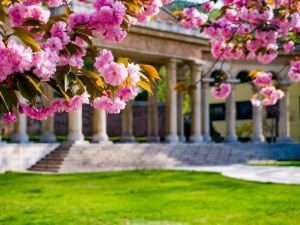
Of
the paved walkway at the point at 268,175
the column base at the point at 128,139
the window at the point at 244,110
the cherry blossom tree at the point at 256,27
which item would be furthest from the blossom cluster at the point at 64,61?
the window at the point at 244,110

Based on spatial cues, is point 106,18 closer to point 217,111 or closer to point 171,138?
point 171,138

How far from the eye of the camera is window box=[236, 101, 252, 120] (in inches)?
2926

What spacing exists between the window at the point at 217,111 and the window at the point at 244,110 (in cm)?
221

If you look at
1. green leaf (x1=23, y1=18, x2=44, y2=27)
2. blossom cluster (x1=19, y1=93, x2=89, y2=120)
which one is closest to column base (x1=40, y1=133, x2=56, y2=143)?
blossom cluster (x1=19, y1=93, x2=89, y2=120)

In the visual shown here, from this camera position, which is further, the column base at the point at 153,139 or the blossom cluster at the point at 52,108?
the column base at the point at 153,139

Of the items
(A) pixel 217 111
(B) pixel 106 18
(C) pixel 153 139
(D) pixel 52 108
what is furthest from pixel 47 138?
(A) pixel 217 111

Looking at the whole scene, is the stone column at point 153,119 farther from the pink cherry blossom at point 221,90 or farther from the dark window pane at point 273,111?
the pink cherry blossom at point 221,90

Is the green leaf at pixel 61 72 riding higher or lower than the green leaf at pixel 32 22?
lower

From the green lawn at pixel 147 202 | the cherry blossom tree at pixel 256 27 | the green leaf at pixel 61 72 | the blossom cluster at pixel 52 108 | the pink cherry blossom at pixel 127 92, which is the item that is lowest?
the green lawn at pixel 147 202

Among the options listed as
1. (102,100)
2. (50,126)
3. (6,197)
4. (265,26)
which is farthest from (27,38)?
(50,126)

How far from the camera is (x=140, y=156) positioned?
1574 inches

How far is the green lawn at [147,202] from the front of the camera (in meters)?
13.5

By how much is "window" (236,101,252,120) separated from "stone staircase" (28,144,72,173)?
135 feet

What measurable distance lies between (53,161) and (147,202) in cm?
1948
